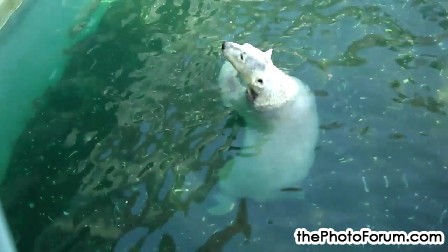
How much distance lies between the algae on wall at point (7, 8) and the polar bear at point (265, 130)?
3.31 metres

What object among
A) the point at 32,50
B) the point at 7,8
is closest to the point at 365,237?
the point at 32,50

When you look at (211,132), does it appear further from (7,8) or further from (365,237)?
(7,8)

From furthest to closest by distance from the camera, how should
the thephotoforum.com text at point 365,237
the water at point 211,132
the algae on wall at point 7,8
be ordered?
the algae on wall at point 7,8, the water at point 211,132, the thephotoforum.com text at point 365,237

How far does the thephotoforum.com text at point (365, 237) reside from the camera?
442 centimetres

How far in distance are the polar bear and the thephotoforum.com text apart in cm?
41

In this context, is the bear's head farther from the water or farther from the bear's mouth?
the water

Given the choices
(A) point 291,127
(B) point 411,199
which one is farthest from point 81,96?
(B) point 411,199

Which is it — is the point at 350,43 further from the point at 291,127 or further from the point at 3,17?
the point at 3,17

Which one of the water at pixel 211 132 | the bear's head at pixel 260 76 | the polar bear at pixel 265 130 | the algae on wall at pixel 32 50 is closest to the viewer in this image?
the water at pixel 211 132

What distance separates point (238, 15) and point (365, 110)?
7.47ft

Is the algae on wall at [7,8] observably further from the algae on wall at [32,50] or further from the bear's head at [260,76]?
the bear's head at [260,76]

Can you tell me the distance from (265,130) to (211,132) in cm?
55

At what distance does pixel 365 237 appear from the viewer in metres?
4.52

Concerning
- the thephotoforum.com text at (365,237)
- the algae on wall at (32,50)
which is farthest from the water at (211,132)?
A: the algae on wall at (32,50)
